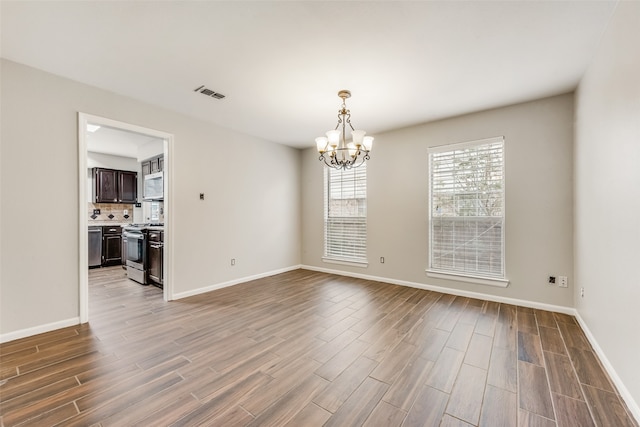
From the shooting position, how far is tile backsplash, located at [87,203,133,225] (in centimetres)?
665

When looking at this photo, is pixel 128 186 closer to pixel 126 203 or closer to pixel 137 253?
pixel 126 203

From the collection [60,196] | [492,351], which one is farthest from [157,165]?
[492,351]

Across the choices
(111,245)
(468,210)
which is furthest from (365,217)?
(111,245)

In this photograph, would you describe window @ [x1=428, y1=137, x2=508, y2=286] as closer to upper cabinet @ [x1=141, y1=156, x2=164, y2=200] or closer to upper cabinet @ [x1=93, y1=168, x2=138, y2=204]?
upper cabinet @ [x1=141, y1=156, x2=164, y2=200]

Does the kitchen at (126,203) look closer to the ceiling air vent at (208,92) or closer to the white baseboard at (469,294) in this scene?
the ceiling air vent at (208,92)

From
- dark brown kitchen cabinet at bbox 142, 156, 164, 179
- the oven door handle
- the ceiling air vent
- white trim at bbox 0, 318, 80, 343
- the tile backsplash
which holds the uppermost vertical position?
the ceiling air vent

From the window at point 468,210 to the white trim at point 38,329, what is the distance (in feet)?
15.1

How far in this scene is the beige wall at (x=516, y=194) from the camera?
329cm

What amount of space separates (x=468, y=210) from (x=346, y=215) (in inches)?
84.8

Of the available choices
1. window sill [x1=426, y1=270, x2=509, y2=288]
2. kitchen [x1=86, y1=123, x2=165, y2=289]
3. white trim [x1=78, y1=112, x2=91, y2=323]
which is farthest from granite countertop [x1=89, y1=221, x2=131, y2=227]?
window sill [x1=426, y1=270, x2=509, y2=288]

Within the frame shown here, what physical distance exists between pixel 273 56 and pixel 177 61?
0.92 m

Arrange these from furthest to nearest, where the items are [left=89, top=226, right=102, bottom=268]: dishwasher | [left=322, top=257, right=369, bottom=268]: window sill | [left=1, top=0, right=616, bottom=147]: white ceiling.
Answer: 1. [left=89, top=226, right=102, bottom=268]: dishwasher
2. [left=322, top=257, right=369, bottom=268]: window sill
3. [left=1, top=0, right=616, bottom=147]: white ceiling

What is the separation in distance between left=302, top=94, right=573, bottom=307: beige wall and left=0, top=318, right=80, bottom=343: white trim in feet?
13.9

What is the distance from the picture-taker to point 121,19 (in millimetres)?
2020
